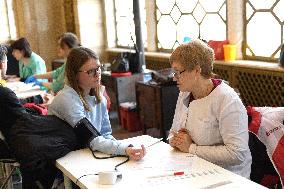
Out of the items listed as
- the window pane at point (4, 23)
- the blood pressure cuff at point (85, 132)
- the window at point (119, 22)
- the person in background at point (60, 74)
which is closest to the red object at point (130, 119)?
the person in background at point (60, 74)

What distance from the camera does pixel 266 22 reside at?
436cm

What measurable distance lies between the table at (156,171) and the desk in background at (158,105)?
7.08ft

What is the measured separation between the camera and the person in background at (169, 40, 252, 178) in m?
2.14

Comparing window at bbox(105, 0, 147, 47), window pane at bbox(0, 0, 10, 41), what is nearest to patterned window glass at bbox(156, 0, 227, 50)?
window at bbox(105, 0, 147, 47)

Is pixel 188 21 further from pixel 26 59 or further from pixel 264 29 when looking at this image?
pixel 26 59

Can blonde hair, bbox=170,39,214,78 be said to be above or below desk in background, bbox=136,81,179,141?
above

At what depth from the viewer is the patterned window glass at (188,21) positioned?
4953 mm

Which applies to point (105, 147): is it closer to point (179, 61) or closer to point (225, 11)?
point (179, 61)

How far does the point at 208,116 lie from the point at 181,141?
7.7 inches

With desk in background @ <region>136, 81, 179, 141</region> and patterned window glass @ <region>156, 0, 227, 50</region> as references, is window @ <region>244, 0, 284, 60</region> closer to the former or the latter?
patterned window glass @ <region>156, 0, 227, 50</region>

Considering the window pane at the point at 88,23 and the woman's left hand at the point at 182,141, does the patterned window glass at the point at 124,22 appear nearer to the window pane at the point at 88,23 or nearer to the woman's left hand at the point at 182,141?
the window pane at the point at 88,23

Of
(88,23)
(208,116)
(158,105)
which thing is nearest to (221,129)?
(208,116)

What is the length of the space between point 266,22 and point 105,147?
8.89ft

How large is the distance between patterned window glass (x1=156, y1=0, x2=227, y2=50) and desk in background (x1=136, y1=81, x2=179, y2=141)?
0.95m
